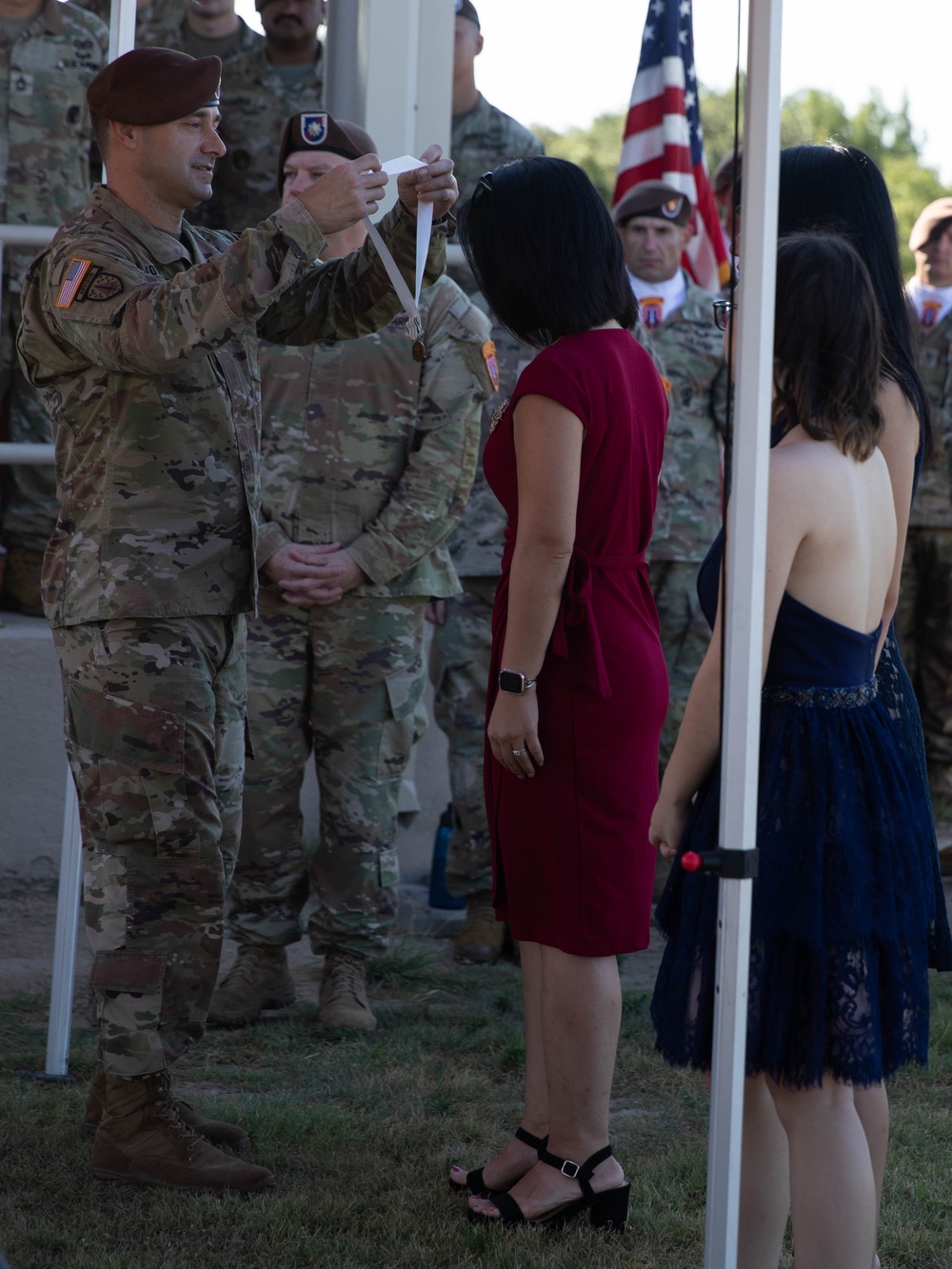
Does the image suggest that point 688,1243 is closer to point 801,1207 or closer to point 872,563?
point 801,1207

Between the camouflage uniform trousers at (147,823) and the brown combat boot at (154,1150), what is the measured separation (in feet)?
0.19

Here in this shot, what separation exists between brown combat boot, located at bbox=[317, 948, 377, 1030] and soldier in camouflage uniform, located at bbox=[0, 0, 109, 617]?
93.4 inches

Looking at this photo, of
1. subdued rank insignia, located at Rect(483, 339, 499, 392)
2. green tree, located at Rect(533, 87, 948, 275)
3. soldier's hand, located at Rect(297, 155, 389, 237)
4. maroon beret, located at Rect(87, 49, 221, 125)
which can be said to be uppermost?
green tree, located at Rect(533, 87, 948, 275)

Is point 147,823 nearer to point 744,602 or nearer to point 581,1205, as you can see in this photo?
point 581,1205

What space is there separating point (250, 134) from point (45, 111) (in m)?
0.92

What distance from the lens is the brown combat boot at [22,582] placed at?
5.92 m

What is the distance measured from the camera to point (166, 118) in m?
2.92

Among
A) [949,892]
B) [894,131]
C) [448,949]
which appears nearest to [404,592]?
[448,949]

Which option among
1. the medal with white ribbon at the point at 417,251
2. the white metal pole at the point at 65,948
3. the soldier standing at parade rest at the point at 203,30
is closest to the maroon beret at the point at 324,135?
the medal with white ribbon at the point at 417,251

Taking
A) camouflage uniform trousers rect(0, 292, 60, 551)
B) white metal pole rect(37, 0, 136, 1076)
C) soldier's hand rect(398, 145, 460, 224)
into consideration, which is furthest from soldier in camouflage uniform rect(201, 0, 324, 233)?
soldier's hand rect(398, 145, 460, 224)

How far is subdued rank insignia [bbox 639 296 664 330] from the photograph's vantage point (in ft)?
18.8

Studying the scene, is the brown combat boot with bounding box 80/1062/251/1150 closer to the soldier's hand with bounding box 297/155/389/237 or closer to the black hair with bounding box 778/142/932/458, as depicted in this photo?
the soldier's hand with bounding box 297/155/389/237

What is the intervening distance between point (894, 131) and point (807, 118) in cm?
252

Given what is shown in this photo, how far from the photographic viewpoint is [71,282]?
280 centimetres
